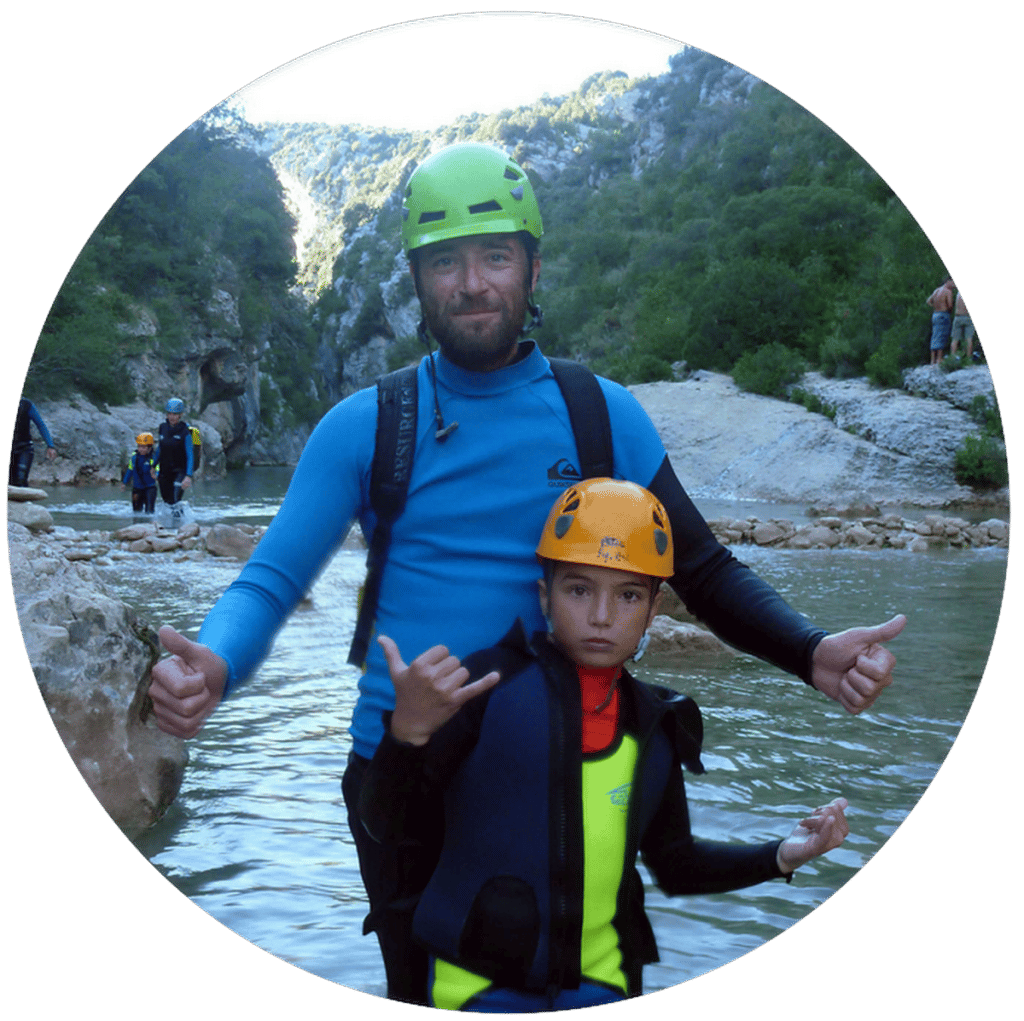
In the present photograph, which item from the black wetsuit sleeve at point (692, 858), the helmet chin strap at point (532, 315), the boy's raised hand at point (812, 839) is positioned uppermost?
the helmet chin strap at point (532, 315)

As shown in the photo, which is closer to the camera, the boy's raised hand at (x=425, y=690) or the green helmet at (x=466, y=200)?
the boy's raised hand at (x=425, y=690)

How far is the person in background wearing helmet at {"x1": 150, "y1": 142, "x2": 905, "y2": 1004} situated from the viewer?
6.38 ft

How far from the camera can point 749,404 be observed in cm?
282

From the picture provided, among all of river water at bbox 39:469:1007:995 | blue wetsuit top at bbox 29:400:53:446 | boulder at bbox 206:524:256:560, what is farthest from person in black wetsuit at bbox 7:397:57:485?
boulder at bbox 206:524:256:560

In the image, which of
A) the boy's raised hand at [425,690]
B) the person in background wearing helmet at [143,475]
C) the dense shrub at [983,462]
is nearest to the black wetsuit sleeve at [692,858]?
the boy's raised hand at [425,690]

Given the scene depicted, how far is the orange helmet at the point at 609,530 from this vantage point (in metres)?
1.78

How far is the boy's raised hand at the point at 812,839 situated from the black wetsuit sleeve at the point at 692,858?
0.02 m

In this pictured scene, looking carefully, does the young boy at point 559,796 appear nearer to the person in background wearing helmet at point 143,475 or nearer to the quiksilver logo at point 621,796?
the quiksilver logo at point 621,796

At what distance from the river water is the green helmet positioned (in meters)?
0.60

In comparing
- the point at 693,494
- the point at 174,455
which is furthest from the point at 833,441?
the point at 174,455

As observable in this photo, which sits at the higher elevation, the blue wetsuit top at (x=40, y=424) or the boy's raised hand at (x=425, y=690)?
the blue wetsuit top at (x=40, y=424)

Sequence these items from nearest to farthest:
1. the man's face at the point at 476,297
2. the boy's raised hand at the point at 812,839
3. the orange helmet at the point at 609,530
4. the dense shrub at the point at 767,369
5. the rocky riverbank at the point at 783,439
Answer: the orange helmet at the point at 609,530 → the man's face at the point at 476,297 → the boy's raised hand at the point at 812,839 → the rocky riverbank at the point at 783,439 → the dense shrub at the point at 767,369

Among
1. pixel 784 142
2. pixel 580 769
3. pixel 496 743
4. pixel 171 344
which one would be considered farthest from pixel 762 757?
pixel 171 344

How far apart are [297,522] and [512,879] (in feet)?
2.63
